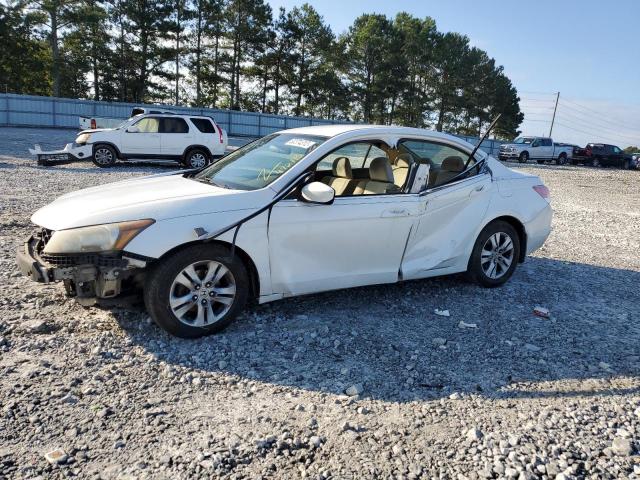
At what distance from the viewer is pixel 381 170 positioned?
5.11 meters

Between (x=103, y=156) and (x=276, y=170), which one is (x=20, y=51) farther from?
(x=276, y=170)

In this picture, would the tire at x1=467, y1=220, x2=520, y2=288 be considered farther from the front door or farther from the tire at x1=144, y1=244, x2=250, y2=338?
the tire at x1=144, y1=244, x2=250, y2=338

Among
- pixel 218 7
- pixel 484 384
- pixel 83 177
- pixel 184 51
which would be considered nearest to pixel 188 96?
pixel 184 51

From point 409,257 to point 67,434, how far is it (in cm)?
316

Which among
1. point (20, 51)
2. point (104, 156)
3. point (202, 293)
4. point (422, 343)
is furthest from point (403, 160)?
point (20, 51)

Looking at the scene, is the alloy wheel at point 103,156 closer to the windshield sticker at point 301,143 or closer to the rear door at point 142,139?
the rear door at point 142,139

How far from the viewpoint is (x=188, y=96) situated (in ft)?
164

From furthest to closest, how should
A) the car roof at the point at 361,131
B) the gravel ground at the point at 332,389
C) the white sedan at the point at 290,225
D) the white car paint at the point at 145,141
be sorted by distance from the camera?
the white car paint at the point at 145,141
the car roof at the point at 361,131
the white sedan at the point at 290,225
the gravel ground at the point at 332,389

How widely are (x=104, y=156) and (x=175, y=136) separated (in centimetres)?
219

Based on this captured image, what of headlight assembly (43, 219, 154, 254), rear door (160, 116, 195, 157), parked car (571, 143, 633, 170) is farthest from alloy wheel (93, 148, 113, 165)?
parked car (571, 143, 633, 170)

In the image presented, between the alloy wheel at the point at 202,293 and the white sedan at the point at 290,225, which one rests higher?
the white sedan at the point at 290,225

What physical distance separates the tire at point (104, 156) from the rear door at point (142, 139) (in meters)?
0.31

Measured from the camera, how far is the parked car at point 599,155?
3941 centimetres

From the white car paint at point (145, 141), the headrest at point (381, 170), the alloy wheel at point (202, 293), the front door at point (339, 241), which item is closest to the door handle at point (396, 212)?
the front door at point (339, 241)
